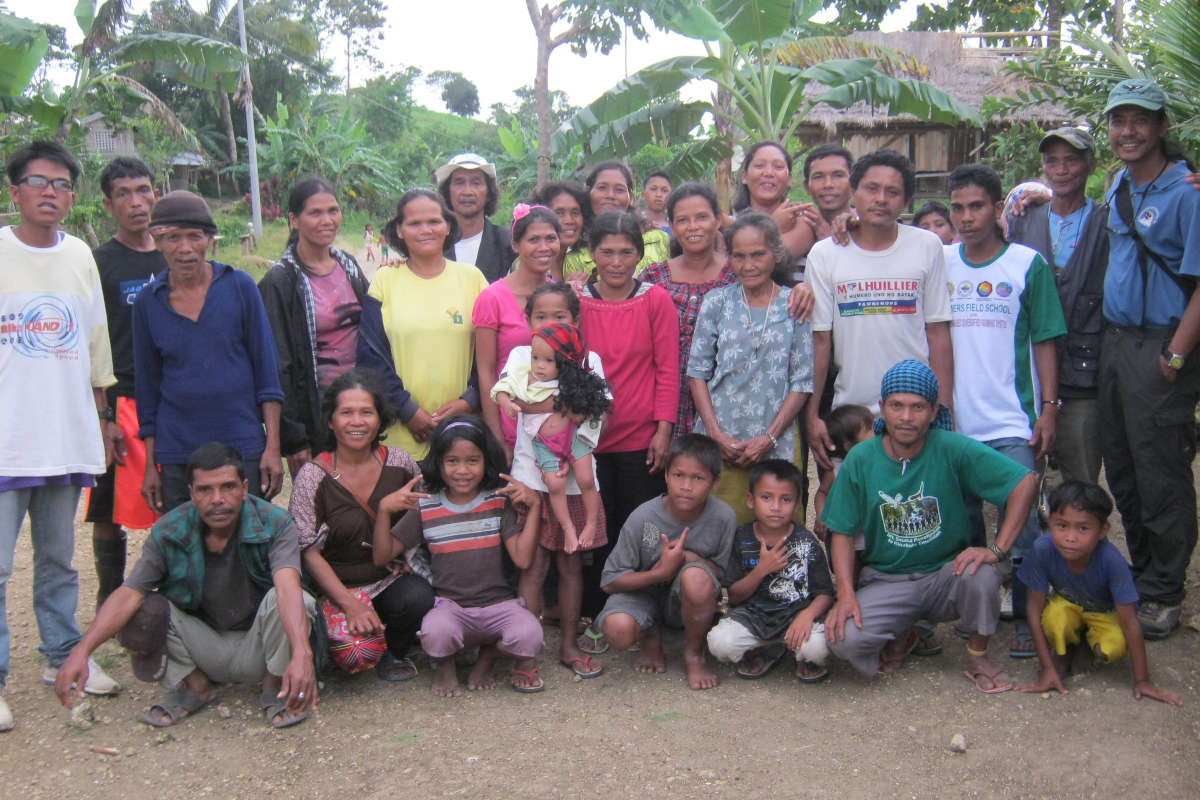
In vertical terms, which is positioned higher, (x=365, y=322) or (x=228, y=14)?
(x=228, y=14)

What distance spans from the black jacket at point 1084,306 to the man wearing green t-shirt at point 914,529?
77 centimetres

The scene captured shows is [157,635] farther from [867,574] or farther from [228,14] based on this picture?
[228,14]

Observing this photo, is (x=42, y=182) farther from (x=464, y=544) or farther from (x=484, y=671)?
(x=484, y=671)

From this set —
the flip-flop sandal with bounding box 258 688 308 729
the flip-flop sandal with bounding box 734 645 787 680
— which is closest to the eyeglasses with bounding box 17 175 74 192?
the flip-flop sandal with bounding box 258 688 308 729

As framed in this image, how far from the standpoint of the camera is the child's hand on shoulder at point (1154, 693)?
3.45 meters

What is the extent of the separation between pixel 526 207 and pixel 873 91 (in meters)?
7.40

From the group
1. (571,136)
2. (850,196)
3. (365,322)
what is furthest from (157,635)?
(571,136)

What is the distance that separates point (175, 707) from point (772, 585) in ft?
7.49

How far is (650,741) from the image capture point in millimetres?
3365

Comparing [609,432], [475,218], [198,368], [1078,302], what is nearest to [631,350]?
[609,432]

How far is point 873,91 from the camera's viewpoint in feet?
35.2

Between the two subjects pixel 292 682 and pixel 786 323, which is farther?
pixel 786 323

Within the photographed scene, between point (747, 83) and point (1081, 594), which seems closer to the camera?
point (1081, 594)

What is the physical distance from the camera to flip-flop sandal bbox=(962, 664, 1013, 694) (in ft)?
11.9
